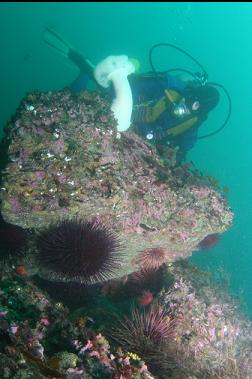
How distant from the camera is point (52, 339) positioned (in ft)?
11.8

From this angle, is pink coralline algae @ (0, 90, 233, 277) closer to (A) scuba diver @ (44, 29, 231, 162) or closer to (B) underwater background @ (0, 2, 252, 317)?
(A) scuba diver @ (44, 29, 231, 162)

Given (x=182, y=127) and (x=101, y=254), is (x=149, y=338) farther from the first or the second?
(x=182, y=127)

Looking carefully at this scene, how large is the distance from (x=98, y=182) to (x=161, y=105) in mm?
3512

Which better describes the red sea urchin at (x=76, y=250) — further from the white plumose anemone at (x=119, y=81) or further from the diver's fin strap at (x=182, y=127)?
the diver's fin strap at (x=182, y=127)

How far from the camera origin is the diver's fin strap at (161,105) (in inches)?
318

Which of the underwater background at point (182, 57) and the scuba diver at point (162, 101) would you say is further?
the underwater background at point (182, 57)

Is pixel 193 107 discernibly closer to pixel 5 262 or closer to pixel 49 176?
pixel 49 176

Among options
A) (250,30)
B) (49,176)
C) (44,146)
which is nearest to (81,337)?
(49,176)

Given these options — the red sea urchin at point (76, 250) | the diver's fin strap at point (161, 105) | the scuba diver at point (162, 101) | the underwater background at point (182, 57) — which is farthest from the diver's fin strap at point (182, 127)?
the underwater background at point (182, 57)

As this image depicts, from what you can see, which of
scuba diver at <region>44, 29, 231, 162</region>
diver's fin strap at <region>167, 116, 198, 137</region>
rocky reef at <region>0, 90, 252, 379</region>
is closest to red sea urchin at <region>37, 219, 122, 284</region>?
rocky reef at <region>0, 90, 252, 379</region>

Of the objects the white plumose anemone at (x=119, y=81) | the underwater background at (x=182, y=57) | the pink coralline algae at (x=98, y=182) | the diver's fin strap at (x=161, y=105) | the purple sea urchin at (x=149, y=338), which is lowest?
the purple sea urchin at (x=149, y=338)

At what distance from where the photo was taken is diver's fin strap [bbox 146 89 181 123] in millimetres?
8078

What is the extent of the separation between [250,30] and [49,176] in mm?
133886

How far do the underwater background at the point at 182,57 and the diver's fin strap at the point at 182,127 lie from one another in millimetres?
14353
